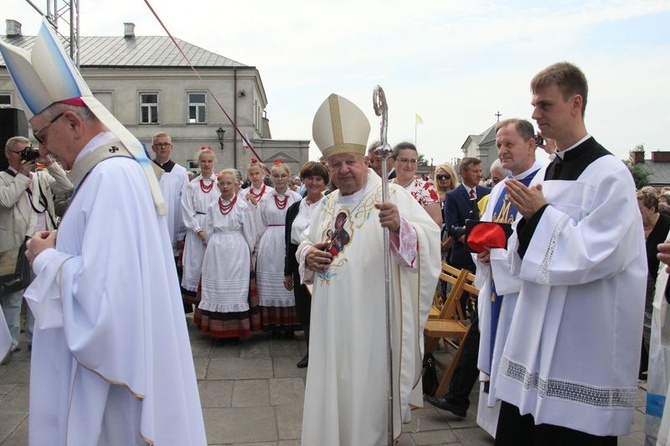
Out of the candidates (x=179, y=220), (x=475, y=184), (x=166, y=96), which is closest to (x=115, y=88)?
(x=166, y=96)

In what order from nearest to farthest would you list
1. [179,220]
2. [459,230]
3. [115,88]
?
[459,230]
[179,220]
[115,88]

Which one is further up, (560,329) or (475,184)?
(475,184)

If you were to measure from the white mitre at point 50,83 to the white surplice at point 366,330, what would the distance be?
145 cm

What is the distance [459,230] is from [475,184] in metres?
2.78

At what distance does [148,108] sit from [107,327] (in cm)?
3396

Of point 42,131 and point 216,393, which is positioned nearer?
point 42,131

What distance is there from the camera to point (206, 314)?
631 cm

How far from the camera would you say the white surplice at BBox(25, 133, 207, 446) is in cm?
190

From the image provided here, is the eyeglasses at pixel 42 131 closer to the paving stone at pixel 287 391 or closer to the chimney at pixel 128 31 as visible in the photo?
the paving stone at pixel 287 391

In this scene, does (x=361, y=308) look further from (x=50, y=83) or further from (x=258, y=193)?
(x=258, y=193)

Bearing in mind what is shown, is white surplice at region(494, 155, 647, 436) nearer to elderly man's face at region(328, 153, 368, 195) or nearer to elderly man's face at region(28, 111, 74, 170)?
elderly man's face at region(328, 153, 368, 195)

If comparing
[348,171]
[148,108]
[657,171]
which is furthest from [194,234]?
[657,171]

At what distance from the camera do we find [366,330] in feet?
11.0

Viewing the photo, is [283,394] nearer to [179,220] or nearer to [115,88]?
[179,220]
